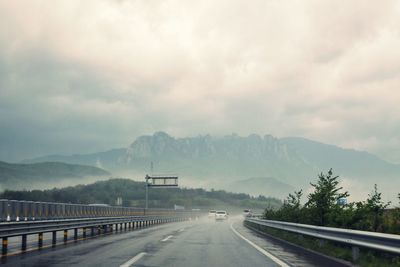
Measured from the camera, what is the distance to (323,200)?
63.9 feet

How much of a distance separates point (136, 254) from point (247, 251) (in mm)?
3586

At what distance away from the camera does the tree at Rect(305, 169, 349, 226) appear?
1927cm

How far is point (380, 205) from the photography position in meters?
15.7

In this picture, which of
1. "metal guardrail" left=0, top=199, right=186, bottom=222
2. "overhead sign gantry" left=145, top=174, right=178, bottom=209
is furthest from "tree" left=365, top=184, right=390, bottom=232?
"overhead sign gantry" left=145, top=174, right=178, bottom=209

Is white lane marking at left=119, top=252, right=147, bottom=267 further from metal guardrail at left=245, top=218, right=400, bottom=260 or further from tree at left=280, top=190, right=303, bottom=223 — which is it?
tree at left=280, top=190, right=303, bottom=223

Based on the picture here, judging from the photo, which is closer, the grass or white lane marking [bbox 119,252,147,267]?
white lane marking [bbox 119,252,147,267]

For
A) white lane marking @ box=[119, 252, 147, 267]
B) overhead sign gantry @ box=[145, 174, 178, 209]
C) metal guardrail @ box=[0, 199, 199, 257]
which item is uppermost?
overhead sign gantry @ box=[145, 174, 178, 209]

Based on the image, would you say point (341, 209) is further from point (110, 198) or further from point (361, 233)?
point (110, 198)

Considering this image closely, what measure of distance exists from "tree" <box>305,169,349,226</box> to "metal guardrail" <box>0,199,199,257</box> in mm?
10006

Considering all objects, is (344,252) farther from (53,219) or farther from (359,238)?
(53,219)

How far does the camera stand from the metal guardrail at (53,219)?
1567 centimetres

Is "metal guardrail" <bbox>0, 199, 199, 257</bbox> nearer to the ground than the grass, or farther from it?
farther from it

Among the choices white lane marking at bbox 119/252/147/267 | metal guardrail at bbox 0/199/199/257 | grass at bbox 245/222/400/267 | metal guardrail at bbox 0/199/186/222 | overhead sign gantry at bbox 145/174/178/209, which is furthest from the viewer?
overhead sign gantry at bbox 145/174/178/209

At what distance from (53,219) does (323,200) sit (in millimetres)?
12231
